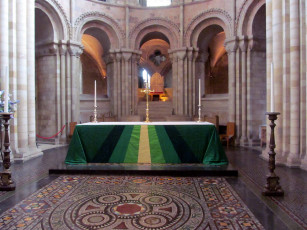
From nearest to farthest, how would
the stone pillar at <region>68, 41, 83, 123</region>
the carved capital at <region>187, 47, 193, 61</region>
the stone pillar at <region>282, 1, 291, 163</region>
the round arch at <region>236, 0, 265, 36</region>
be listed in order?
the stone pillar at <region>282, 1, 291, 163</region>, the round arch at <region>236, 0, 265, 36</region>, the stone pillar at <region>68, 41, 83, 123</region>, the carved capital at <region>187, 47, 193, 61</region>

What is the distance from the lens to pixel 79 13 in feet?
45.2

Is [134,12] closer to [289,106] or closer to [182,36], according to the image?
[182,36]

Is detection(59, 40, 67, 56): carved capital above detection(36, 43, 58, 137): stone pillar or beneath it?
above

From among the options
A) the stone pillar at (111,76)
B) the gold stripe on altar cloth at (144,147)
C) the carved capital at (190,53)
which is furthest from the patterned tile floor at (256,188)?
the carved capital at (190,53)

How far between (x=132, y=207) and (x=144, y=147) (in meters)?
3.00

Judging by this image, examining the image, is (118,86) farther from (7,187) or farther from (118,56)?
(7,187)

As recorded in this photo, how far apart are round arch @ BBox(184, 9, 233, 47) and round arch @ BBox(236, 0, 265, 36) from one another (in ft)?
1.81

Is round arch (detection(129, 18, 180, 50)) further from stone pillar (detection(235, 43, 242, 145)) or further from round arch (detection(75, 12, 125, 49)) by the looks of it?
stone pillar (detection(235, 43, 242, 145))

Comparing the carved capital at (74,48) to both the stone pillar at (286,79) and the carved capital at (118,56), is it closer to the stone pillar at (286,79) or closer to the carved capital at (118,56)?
the carved capital at (118,56)

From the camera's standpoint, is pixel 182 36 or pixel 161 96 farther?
pixel 161 96

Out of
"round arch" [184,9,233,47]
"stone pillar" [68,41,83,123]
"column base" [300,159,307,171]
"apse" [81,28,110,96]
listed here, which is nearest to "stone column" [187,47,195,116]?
"round arch" [184,9,233,47]

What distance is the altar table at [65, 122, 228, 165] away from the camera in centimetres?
723

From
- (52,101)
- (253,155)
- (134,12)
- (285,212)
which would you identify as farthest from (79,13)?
(285,212)

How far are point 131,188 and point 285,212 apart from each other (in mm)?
2801
